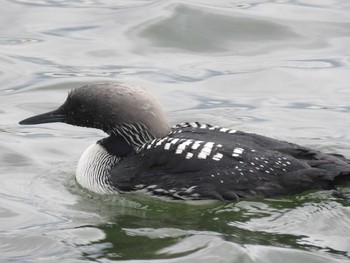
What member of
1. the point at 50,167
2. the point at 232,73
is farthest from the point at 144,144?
the point at 232,73

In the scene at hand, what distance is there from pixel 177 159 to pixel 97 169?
2.32ft

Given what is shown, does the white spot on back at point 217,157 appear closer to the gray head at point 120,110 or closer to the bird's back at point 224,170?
the bird's back at point 224,170

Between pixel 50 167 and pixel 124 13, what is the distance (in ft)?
16.0

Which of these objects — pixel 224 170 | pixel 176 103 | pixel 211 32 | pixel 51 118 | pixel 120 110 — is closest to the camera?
pixel 224 170

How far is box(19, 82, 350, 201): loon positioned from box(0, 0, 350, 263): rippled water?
123mm

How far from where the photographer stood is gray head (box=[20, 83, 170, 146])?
8.32 metres

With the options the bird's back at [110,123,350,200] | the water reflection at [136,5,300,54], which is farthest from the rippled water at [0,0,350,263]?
the bird's back at [110,123,350,200]

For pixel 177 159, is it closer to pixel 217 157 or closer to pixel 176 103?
pixel 217 157

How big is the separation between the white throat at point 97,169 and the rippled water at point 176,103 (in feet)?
0.26

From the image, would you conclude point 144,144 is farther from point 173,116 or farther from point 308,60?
point 308,60

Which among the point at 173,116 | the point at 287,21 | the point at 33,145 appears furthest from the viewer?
the point at 287,21

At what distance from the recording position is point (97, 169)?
8.37 meters

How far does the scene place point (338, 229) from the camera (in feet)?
24.8

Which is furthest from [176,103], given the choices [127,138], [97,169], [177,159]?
[177,159]
